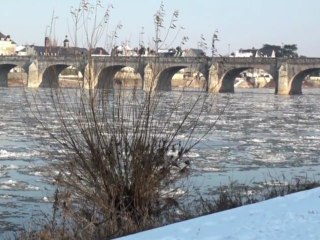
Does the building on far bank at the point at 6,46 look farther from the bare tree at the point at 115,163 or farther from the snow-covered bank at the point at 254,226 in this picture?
the snow-covered bank at the point at 254,226

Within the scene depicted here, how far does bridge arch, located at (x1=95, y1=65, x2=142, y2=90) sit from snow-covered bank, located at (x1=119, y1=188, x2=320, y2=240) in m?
2.70

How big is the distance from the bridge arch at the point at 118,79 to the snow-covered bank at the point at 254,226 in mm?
2697

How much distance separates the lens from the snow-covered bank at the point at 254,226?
5340 mm

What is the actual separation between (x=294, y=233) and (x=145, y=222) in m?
2.56

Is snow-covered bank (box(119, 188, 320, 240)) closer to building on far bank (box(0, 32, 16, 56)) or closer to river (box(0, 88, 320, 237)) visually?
river (box(0, 88, 320, 237))

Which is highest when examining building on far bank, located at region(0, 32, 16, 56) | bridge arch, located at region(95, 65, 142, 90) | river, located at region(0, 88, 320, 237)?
building on far bank, located at region(0, 32, 16, 56)

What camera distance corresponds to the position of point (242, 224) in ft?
18.8

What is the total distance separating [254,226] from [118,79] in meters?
3.69

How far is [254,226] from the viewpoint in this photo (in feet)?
18.5

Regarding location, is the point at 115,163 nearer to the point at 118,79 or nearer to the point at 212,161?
the point at 118,79

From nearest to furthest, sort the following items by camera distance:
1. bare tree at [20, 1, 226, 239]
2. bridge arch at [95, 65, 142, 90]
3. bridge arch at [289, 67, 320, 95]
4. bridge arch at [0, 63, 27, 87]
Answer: bare tree at [20, 1, 226, 239], bridge arch at [95, 65, 142, 90], bridge arch at [289, 67, 320, 95], bridge arch at [0, 63, 27, 87]

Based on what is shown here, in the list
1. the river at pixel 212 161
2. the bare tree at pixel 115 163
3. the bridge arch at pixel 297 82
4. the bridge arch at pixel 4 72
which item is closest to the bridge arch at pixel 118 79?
the bare tree at pixel 115 163

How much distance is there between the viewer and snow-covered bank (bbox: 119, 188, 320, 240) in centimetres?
534

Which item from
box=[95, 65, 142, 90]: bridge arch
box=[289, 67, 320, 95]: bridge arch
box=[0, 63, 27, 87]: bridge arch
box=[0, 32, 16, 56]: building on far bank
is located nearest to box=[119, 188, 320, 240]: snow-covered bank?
box=[95, 65, 142, 90]: bridge arch
